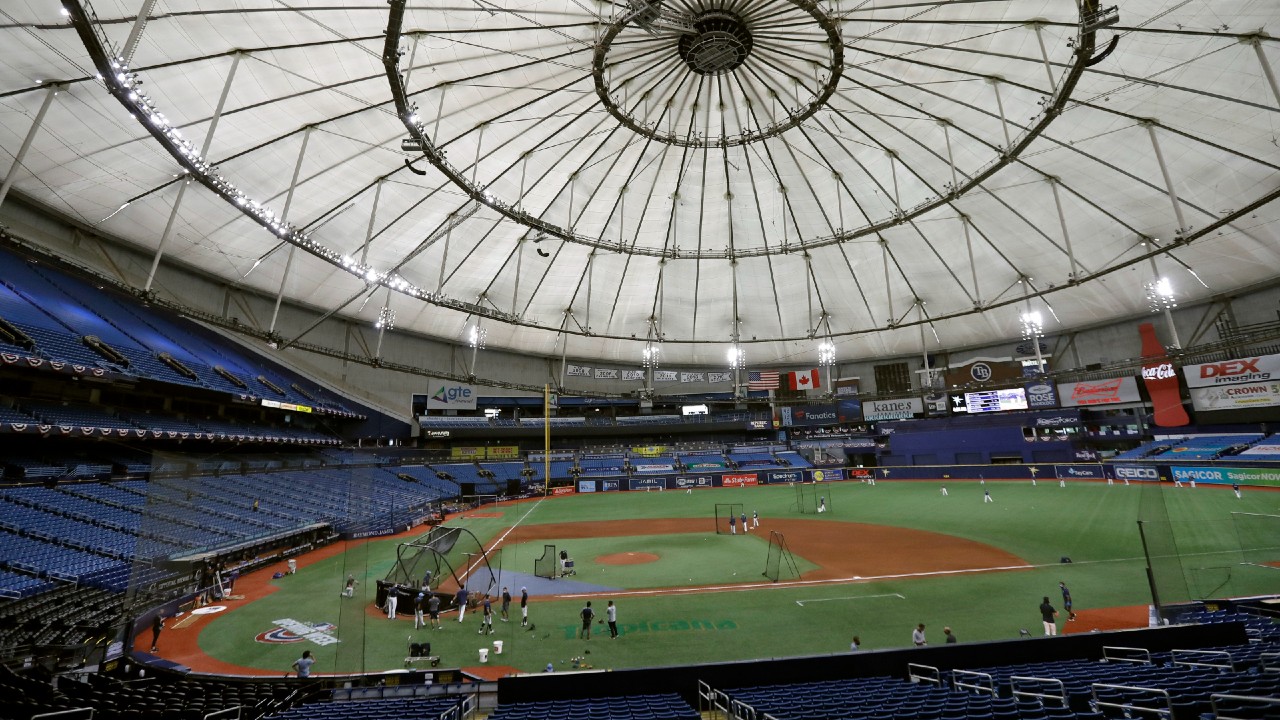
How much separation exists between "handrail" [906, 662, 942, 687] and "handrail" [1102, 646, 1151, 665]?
16.0ft

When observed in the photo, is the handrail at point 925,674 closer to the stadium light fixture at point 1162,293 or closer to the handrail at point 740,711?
the handrail at point 740,711

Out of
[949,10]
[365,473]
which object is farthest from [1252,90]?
[365,473]

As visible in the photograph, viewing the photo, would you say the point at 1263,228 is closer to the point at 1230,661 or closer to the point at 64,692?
the point at 1230,661

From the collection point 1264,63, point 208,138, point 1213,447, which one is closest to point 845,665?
point 208,138

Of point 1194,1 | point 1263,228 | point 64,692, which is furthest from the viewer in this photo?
point 1263,228

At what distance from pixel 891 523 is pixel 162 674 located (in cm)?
4087

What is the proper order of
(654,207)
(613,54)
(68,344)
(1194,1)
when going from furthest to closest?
1. (654,207)
2. (68,344)
3. (613,54)
4. (1194,1)

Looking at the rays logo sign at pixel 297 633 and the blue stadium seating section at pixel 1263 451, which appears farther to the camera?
the blue stadium seating section at pixel 1263 451

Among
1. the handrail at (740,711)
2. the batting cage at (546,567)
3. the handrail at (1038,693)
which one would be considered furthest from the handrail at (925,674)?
the batting cage at (546,567)

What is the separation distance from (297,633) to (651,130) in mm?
30722

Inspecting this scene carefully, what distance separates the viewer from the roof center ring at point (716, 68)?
23547mm

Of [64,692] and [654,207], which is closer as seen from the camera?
[64,692]

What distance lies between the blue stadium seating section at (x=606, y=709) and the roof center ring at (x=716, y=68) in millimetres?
20645

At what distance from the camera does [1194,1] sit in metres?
22.0
